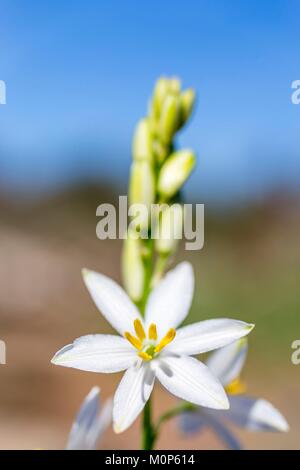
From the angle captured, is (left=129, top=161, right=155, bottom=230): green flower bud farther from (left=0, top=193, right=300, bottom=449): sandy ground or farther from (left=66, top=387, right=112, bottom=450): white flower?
(left=0, top=193, right=300, bottom=449): sandy ground

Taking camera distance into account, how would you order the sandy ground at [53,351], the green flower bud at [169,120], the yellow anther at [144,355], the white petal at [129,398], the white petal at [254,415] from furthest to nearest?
the sandy ground at [53,351], the green flower bud at [169,120], the white petal at [254,415], the yellow anther at [144,355], the white petal at [129,398]

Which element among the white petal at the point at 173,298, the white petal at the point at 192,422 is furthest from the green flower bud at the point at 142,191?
the white petal at the point at 192,422

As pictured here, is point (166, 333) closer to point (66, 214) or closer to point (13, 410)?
point (13, 410)

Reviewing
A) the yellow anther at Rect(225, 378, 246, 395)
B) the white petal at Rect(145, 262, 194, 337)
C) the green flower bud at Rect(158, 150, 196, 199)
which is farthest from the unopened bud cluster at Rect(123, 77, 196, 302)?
the yellow anther at Rect(225, 378, 246, 395)

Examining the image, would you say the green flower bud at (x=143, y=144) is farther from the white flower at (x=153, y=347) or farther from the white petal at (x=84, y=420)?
the white petal at (x=84, y=420)

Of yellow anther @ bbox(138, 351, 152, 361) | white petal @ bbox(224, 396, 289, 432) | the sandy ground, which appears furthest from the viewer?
the sandy ground

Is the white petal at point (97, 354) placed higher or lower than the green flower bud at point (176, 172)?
lower

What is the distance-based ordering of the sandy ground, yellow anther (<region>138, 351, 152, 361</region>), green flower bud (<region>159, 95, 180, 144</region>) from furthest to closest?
1. the sandy ground
2. green flower bud (<region>159, 95, 180, 144</region>)
3. yellow anther (<region>138, 351, 152, 361</region>)
